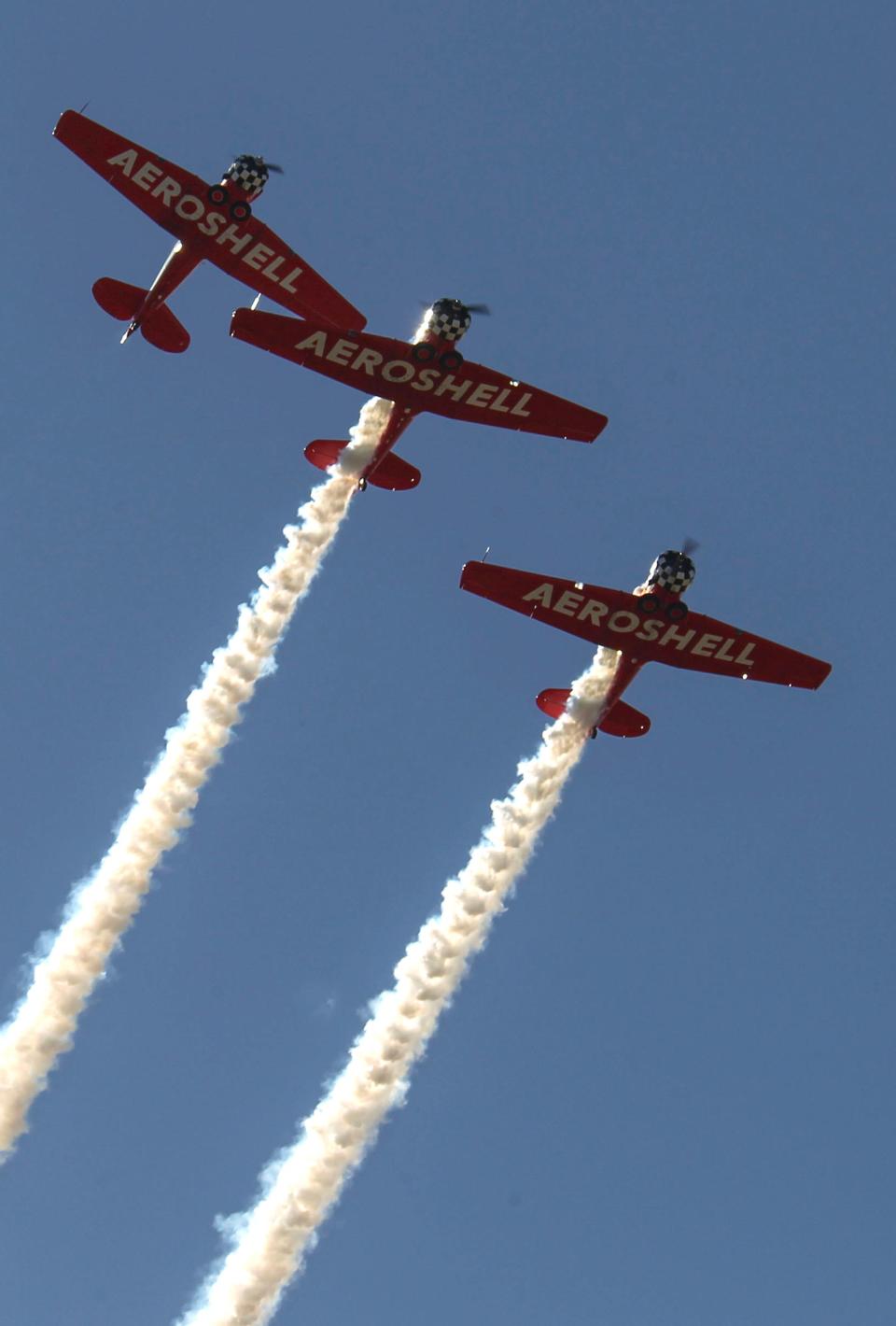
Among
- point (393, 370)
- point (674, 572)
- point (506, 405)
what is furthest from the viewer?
point (506, 405)

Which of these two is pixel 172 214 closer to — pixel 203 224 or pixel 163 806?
pixel 203 224

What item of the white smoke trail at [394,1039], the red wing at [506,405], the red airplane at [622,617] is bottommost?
the white smoke trail at [394,1039]

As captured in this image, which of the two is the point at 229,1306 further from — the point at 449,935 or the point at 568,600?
the point at 568,600

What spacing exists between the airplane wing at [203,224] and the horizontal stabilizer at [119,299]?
6.93 feet

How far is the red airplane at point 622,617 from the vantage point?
6625 centimetres

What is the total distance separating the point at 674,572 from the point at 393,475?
8644 millimetres

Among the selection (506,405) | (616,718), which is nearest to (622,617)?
(616,718)

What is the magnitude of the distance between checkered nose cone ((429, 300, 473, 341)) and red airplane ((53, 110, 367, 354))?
23.0 ft

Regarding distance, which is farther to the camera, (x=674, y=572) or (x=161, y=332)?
(x=161, y=332)

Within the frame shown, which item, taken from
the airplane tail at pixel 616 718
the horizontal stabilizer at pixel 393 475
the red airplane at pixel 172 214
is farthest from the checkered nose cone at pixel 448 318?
the airplane tail at pixel 616 718

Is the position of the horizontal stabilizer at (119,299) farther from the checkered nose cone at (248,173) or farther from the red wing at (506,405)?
the red wing at (506,405)

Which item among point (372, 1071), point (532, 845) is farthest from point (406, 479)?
point (372, 1071)

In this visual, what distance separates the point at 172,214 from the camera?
71125mm

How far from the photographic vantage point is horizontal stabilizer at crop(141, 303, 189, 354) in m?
70.8
